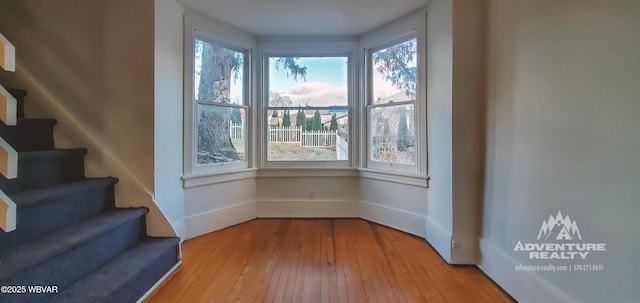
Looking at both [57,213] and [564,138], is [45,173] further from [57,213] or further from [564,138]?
[564,138]

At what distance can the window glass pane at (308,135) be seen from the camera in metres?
3.38

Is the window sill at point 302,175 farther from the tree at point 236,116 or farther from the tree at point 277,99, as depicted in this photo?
the tree at point 277,99

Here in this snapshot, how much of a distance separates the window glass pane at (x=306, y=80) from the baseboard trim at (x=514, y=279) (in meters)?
2.15

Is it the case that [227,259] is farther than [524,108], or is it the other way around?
[227,259]

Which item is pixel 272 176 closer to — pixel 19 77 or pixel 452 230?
pixel 452 230

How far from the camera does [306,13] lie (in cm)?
271

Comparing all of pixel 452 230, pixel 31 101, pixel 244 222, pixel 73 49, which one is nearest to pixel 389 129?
pixel 452 230

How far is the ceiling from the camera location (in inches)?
99.2

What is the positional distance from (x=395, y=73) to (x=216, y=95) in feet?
6.43

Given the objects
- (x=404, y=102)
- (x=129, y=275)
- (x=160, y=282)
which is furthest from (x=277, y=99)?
(x=129, y=275)

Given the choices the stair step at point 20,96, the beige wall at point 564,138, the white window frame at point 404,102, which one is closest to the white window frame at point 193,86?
the stair step at point 20,96

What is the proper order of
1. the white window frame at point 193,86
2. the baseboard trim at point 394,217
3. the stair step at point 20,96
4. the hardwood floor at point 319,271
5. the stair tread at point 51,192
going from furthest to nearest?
the baseboard trim at point 394,217 < the white window frame at point 193,86 < the stair step at point 20,96 < the hardwood floor at point 319,271 < the stair tread at point 51,192

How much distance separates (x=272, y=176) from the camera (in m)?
3.35

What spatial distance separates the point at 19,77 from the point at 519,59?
3.39m
